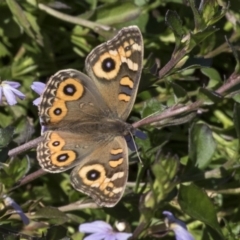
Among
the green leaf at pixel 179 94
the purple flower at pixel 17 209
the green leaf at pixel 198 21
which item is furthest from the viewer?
the green leaf at pixel 179 94

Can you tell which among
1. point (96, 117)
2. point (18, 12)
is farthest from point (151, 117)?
point (18, 12)

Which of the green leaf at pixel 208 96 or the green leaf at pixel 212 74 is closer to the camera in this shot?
the green leaf at pixel 208 96

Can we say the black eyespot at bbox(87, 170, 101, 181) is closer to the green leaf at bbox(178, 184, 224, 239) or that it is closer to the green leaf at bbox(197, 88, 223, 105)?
the green leaf at bbox(178, 184, 224, 239)

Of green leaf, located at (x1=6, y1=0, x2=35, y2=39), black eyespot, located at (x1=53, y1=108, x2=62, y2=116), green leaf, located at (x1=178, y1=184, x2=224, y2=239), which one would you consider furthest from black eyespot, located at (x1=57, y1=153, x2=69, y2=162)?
green leaf, located at (x1=6, y1=0, x2=35, y2=39)

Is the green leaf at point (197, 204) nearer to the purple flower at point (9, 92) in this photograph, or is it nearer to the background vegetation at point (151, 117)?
the background vegetation at point (151, 117)

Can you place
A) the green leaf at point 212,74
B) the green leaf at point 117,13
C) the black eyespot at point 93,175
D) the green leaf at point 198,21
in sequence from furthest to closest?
1. the green leaf at point 117,13
2. the green leaf at point 212,74
3. the green leaf at point 198,21
4. the black eyespot at point 93,175

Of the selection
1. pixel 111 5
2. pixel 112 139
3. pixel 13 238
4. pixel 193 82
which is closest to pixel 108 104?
pixel 112 139

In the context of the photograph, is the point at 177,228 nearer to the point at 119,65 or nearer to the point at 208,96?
the point at 208,96

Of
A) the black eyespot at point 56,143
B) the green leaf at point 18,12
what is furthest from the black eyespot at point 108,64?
the green leaf at point 18,12
